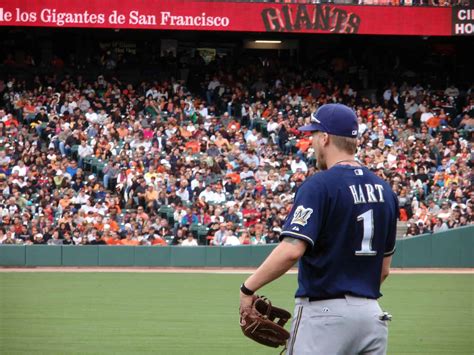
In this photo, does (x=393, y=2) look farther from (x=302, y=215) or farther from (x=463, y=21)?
(x=302, y=215)

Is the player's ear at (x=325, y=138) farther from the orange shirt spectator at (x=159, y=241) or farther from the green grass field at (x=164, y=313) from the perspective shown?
the orange shirt spectator at (x=159, y=241)

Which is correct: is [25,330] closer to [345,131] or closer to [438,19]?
[345,131]

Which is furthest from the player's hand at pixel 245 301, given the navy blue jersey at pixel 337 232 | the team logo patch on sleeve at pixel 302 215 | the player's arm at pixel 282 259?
the team logo patch on sleeve at pixel 302 215

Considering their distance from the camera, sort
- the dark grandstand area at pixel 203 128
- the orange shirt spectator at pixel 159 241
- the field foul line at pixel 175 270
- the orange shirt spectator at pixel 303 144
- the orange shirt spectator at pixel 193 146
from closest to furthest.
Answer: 1. the field foul line at pixel 175 270
2. the orange shirt spectator at pixel 159 241
3. the dark grandstand area at pixel 203 128
4. the orange shirt spectator at pixel 193 146
5. the orange shirt spectator at pixel 303 144

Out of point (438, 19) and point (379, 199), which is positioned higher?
point (438, 19)

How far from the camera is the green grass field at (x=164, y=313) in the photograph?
1034 centimetres

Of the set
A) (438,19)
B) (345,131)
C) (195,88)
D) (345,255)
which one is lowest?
(345,255)

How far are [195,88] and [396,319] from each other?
18031mm

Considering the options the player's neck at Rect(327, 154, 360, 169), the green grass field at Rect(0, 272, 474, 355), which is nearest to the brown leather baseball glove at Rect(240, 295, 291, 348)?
the player's neck at Rect(327, 154, 360, 169)

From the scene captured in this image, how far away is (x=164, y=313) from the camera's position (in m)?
13.3

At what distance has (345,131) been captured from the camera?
416 cm

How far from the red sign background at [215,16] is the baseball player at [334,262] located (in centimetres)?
2498

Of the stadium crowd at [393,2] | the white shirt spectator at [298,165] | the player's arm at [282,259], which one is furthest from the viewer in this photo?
the stadium crowd at [393,2]

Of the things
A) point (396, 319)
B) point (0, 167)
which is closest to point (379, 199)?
point (396, 319)
